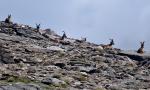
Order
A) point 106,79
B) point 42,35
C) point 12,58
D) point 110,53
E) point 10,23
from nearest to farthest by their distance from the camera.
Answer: point 106,79
point 12,58
point 110,53
point 42,35
point 10,23

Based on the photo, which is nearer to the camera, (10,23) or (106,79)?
(106,79)

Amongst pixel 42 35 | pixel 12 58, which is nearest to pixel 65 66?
pixel 12 58

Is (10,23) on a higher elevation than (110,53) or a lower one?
higher

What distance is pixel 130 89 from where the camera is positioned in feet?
152

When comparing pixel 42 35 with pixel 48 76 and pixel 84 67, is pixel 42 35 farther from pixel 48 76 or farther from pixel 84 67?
pixel 48 76

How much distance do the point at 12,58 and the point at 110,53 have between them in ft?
60.7

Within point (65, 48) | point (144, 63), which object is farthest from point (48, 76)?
point (65, 48)

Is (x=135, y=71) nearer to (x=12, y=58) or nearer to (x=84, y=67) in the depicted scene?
(x=84, y=67)

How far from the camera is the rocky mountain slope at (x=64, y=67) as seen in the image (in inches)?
1778

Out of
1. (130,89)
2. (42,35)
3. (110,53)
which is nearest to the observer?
(130,89)

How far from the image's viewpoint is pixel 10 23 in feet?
283

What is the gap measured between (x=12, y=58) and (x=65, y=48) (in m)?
17.0

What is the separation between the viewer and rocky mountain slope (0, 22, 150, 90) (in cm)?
4516

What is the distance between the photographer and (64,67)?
5428cm
